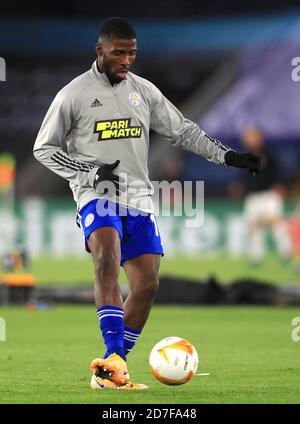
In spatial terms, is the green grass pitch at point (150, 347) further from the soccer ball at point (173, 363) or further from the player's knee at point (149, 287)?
the player's knee at point (149, 287)

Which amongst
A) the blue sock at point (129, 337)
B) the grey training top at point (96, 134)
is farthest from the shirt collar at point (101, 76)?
the blue sock at point (129, 337)

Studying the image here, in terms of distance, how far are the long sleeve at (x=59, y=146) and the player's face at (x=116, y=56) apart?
13.1 inches

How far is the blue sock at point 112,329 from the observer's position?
6863mm

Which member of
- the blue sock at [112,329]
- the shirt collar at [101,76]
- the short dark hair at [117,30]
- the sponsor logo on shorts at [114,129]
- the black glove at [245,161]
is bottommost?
the blue sock at [112,329]

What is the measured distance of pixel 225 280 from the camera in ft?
55.4

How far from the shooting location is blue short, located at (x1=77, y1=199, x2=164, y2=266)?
711cm

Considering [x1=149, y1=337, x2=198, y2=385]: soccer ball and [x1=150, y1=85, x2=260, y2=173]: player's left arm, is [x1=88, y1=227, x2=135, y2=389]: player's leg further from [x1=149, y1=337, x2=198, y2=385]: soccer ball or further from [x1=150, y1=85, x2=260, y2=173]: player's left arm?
[x1=150, y1=85, x2=260, y2=173]: player's left arm

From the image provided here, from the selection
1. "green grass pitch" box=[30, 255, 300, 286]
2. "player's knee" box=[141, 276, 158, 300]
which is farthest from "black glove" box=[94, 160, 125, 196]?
"green grass pitch" box=[30, 255, 300, 286]

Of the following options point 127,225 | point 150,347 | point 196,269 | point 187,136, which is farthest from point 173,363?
point 196,269

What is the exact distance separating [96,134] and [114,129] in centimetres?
12

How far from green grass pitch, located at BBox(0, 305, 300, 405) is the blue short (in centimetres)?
88

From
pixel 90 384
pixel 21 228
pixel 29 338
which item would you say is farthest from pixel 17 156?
pixel 90 384

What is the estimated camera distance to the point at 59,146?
7.22 meters

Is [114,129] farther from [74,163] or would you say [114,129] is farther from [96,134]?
[74,163]
